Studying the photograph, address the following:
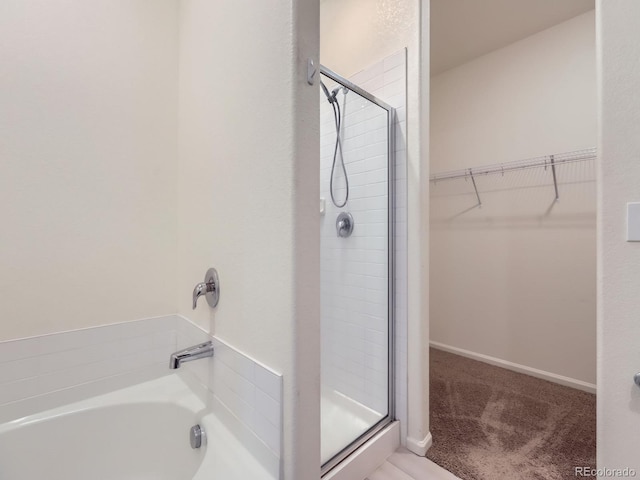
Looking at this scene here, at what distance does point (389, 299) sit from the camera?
1.59 meters

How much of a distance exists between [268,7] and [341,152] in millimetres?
968

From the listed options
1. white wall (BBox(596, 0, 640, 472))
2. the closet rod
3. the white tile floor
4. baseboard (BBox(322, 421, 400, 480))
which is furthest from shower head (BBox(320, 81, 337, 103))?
the white tile floor

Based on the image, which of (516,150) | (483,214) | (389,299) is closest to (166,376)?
(389,299)

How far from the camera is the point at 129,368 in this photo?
1454mm

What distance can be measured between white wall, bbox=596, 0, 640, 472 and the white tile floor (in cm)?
61

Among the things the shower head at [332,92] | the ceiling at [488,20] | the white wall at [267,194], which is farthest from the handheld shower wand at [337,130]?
the ceiling at [488,20]

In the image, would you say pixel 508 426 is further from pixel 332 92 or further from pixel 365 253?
pixel 332 92

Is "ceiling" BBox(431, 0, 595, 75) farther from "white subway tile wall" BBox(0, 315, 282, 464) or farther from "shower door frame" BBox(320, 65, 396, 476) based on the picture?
"white subway tile wall" BBox(0, 315, 282, 464)

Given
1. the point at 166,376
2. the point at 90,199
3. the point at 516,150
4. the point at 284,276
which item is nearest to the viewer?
the point at 284,276

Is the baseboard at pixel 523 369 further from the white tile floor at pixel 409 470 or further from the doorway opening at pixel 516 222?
the white tile floor at pixel 409 470

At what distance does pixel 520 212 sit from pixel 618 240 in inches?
63.2

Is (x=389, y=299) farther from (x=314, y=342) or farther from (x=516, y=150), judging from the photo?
(x=516, y=150)

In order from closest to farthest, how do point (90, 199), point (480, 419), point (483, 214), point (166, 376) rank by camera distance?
1. point (90, 199)
2. point (166, 376)
3. point (480, 419)
4. point (483, 214)

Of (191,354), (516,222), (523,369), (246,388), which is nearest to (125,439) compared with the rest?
(191,354)
